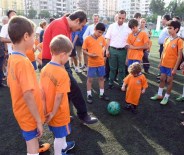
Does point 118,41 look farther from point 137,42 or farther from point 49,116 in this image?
point 49,116

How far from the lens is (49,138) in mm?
3621

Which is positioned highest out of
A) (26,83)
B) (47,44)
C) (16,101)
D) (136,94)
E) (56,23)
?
(56,23)

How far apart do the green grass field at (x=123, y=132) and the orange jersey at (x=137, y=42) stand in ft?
4.27

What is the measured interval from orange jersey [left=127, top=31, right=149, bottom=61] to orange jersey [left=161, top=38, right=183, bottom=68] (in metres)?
0.75

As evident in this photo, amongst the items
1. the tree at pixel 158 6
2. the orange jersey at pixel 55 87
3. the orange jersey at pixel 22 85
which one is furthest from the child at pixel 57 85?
the tree at pixel 158 6

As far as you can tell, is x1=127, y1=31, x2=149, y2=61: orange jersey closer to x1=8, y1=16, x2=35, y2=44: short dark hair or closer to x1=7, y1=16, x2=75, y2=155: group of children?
x1=7, y1=16, x2=75, y2=155: group of children

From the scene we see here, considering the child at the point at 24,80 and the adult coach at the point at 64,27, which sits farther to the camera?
the adult coach at the point at 64,27

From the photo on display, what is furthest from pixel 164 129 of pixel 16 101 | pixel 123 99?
pixel 16 101

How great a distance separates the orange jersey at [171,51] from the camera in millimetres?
4778

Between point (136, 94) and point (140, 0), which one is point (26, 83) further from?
point (140, 0)

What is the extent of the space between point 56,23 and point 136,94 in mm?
2393

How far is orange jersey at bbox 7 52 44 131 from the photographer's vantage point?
1.97m

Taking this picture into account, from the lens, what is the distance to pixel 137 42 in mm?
5648

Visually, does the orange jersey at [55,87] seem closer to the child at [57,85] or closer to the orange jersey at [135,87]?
the child at [57,85]
